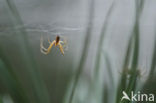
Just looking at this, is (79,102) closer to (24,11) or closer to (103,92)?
(103,92)

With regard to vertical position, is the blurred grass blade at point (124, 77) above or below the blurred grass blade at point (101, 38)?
below

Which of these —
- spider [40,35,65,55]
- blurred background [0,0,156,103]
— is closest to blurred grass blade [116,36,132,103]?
blurred background [0,0,156,103]

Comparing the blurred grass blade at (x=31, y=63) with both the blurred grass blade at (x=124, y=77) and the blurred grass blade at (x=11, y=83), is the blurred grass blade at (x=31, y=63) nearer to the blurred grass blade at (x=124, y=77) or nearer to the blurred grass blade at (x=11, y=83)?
the blurred grass blade at (x=11, y=83)

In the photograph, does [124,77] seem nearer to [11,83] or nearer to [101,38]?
[101,38]

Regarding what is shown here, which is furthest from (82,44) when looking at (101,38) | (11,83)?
(11,83)

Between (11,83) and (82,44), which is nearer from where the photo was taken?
(11,83)

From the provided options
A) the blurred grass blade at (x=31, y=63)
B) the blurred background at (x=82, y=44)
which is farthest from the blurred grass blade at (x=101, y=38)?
the blurred grass blade at (x=31, y=63)

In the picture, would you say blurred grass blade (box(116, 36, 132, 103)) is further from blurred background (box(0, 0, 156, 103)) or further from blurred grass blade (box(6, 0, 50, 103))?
blurred grass blade (box(6, 0, 50, 103))

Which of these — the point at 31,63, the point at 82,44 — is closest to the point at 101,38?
the point at 82,44

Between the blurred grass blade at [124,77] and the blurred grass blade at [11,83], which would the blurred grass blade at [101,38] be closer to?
the blurred grass blade at [124,77]
